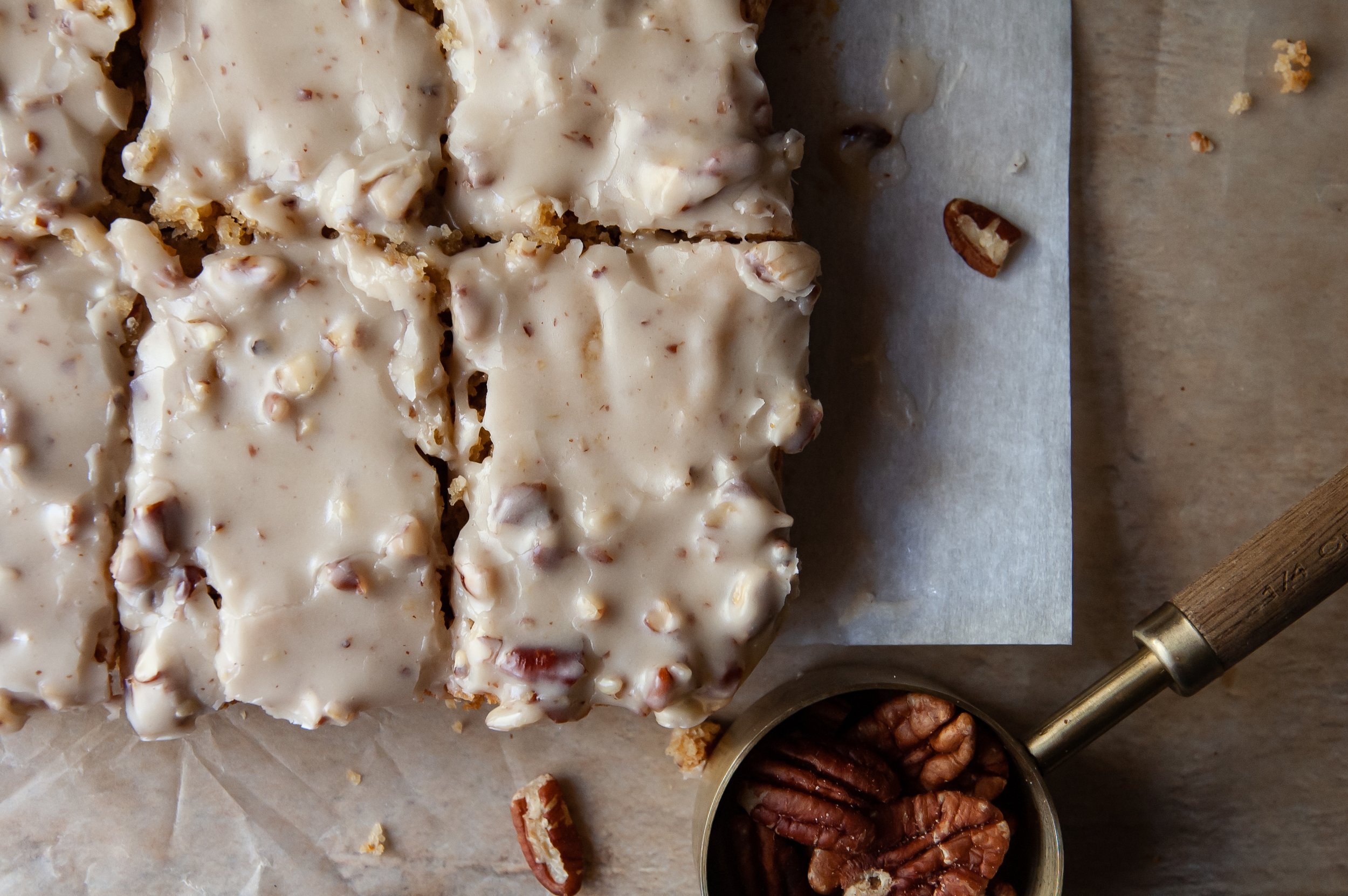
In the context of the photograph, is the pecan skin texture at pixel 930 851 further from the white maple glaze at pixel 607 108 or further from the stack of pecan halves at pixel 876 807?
the white maple glaze at pixel 607 108

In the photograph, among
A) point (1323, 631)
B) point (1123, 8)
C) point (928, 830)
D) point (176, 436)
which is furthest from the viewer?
point (1323, 631)

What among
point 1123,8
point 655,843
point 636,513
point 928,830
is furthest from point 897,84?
point 655,843

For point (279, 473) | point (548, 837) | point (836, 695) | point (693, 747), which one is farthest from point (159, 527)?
point (836, 695)

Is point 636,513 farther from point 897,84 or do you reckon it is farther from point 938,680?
point 897,84

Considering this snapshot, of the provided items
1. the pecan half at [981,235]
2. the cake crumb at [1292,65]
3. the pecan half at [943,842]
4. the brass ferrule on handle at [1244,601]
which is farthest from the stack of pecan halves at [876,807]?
the cake crumb at [1292,65]

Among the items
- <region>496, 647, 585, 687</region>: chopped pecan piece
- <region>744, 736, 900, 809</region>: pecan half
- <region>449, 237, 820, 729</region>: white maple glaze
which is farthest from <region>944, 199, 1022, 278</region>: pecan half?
<region>496, 647, 585, 687</region>: chopped pecan piece
